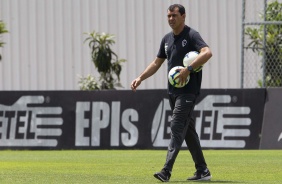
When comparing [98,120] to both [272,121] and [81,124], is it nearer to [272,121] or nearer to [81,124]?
[81,124]

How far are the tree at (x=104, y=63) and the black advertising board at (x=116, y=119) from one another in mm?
7087

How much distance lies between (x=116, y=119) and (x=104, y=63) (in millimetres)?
7980

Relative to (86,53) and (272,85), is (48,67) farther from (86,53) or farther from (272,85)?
(272,85)

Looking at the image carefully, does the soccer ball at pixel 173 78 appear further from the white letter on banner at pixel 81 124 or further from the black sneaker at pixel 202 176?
the white letter on banner at pixel 81 124

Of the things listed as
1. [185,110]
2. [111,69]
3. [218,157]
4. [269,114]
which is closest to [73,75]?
[111,69]

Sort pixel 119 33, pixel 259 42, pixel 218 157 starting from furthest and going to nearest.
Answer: pixel 119 33 < pixel 259 42 < pixel 218 157

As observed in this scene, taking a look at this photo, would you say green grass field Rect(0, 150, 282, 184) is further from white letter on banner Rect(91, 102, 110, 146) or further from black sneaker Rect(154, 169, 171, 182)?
white letter on banner Rect(91, 102, 110, 146)

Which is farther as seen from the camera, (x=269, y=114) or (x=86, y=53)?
(x=86, y=53)

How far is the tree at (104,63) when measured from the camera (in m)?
30.0

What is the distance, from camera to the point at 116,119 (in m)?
22.2

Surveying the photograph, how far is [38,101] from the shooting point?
74.7ft

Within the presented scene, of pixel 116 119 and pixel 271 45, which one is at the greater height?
pixel 271 45

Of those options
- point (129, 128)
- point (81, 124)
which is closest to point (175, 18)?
point (129, 128)

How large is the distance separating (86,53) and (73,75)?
0.85 m
